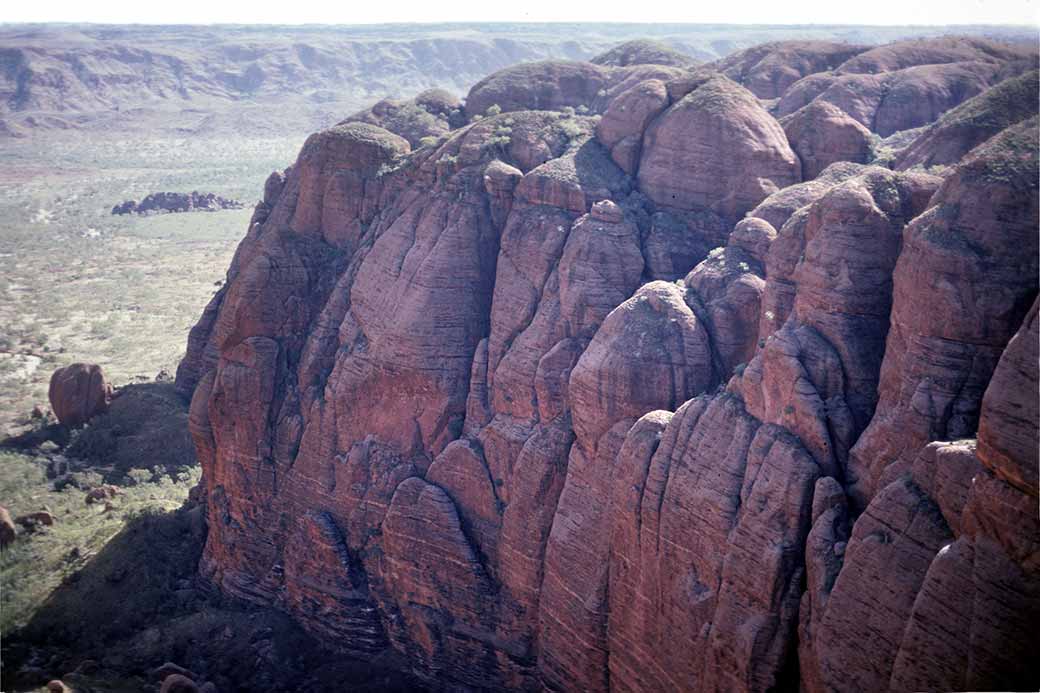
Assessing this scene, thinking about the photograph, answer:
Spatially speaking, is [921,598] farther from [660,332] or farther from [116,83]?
[116,83]

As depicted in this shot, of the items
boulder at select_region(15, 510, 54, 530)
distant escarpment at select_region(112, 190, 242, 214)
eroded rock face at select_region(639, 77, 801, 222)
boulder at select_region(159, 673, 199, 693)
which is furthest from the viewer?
distant escarpment at select_region(112, 190, 242, 214)

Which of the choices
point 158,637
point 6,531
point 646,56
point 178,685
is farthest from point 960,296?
point 646,56

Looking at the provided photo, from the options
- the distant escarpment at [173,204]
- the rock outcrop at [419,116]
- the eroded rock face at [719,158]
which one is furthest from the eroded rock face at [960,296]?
the distant escarpment at [173,204]

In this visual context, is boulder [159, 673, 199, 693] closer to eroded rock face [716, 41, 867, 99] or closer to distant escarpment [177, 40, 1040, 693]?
distant escarpment [177, 40, 1040, 693]

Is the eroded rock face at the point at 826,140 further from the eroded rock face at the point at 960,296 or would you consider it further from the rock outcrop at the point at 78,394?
the rock outcrop at the point at 78,394

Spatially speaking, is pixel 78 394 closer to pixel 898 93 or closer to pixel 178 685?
pixel 178 685

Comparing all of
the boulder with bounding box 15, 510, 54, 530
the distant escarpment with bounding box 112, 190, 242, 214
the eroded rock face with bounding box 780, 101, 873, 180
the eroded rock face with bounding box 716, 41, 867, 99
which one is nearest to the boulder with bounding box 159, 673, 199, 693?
the boulder with bounding box 15, 510, 54, 530
